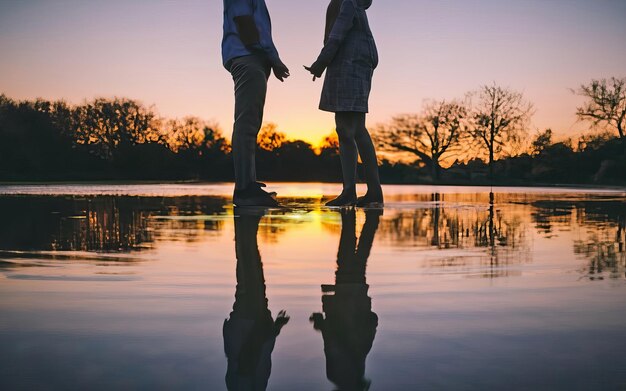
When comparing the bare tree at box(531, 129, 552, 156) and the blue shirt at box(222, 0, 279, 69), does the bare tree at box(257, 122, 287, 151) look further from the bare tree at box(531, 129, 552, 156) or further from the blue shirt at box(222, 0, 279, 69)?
the blue shirt at box(222, 0, 279, 69)

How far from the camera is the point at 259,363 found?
103 cm

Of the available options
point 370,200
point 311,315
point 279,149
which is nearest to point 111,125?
point 279,149

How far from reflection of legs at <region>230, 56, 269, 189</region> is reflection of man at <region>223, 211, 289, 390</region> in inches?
109

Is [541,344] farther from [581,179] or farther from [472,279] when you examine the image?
[581,179]

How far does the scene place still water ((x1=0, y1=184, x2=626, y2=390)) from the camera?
99 centimetres

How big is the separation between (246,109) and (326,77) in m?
1.13

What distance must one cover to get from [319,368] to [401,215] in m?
3.84

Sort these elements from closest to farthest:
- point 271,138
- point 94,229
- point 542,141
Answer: point 94,229 → point 542,141 → point 271,138

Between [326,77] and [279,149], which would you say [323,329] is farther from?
[279,149]

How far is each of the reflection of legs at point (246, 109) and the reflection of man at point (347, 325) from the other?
2.63 meters

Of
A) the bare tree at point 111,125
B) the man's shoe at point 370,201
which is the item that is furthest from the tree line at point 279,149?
the man's shoe at point 370,201

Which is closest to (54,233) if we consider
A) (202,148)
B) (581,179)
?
(581,179)

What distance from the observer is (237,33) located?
4.74 metres

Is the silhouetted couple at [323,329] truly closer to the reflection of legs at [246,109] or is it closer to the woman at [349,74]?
the reflection of legs at [246,109]
